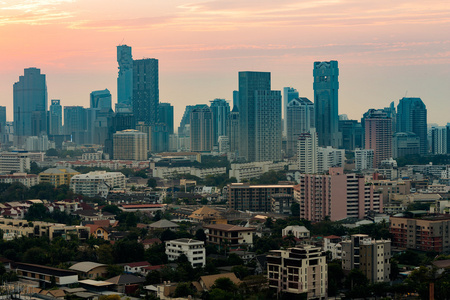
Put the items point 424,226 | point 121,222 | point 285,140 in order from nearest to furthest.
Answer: point 424,226
point 121,222
point 285,140

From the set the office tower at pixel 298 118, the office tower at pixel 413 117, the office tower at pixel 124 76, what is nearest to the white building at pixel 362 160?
the office tower at pixel 413 117

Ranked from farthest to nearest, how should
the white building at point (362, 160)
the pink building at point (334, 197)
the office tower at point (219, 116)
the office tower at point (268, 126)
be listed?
the office tower at point (219, 116) < the office tower at point (268, 126) < the white building at point (362, 160) < the pink building at point (334, 197)

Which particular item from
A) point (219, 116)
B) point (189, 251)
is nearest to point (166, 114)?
point (219, 116)

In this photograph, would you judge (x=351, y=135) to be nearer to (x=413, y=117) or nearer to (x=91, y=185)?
(x=413, y=117)

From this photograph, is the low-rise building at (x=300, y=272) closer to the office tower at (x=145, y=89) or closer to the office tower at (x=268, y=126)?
the office tower at (x=268, y=126)

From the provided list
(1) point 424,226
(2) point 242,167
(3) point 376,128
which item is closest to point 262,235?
(1) point 424,226

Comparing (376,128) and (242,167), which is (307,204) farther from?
(376,128)
